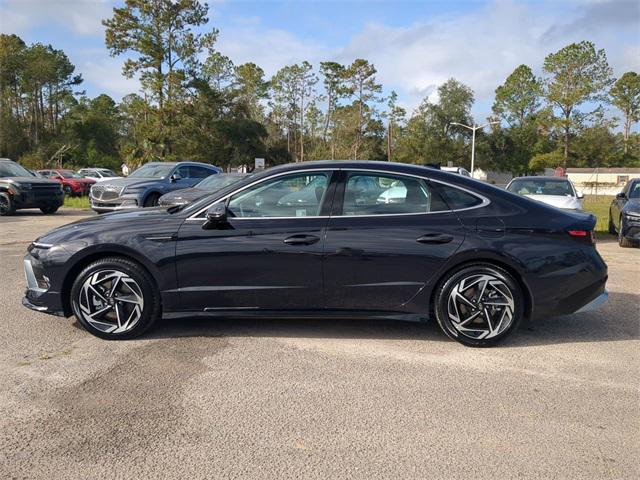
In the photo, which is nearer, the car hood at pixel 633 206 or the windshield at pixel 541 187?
the car hood at pixel 633 206

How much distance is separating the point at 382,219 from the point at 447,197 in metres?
0.61

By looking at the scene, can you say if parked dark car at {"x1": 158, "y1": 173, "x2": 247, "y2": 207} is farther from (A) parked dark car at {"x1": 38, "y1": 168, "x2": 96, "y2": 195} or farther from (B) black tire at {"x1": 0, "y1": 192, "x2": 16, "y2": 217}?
(A) parked dark car at {"x1": 38, "y1": 168, "x2": 96, "y2": 195}

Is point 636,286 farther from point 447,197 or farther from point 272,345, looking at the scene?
point 272,345

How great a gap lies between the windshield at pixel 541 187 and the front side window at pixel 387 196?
8216 mm

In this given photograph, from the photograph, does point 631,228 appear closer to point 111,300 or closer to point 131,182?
point 111,300

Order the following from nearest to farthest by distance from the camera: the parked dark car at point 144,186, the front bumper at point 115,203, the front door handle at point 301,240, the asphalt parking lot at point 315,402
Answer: the asphalt parking lot at point 315,402, the front door handle at point 301,240, the front bumper at point 115,203, the parked dark car at point 144,186

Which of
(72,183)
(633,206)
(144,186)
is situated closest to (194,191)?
(144,186)

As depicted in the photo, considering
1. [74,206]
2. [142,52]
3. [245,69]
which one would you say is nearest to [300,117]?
[245,69]

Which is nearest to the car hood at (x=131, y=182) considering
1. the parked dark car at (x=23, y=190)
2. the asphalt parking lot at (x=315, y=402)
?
the parked dark car at (x=23, y=190)

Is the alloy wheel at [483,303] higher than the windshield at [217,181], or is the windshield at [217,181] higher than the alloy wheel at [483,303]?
the windshield at [217,181]

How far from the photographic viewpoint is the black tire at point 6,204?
1605 centimetres

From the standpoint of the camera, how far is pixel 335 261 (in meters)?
4.43

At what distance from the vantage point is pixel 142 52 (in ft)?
150

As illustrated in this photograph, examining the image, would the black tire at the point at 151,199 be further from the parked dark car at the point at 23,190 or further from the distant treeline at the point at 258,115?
the distant treeline at the point at 258,115
